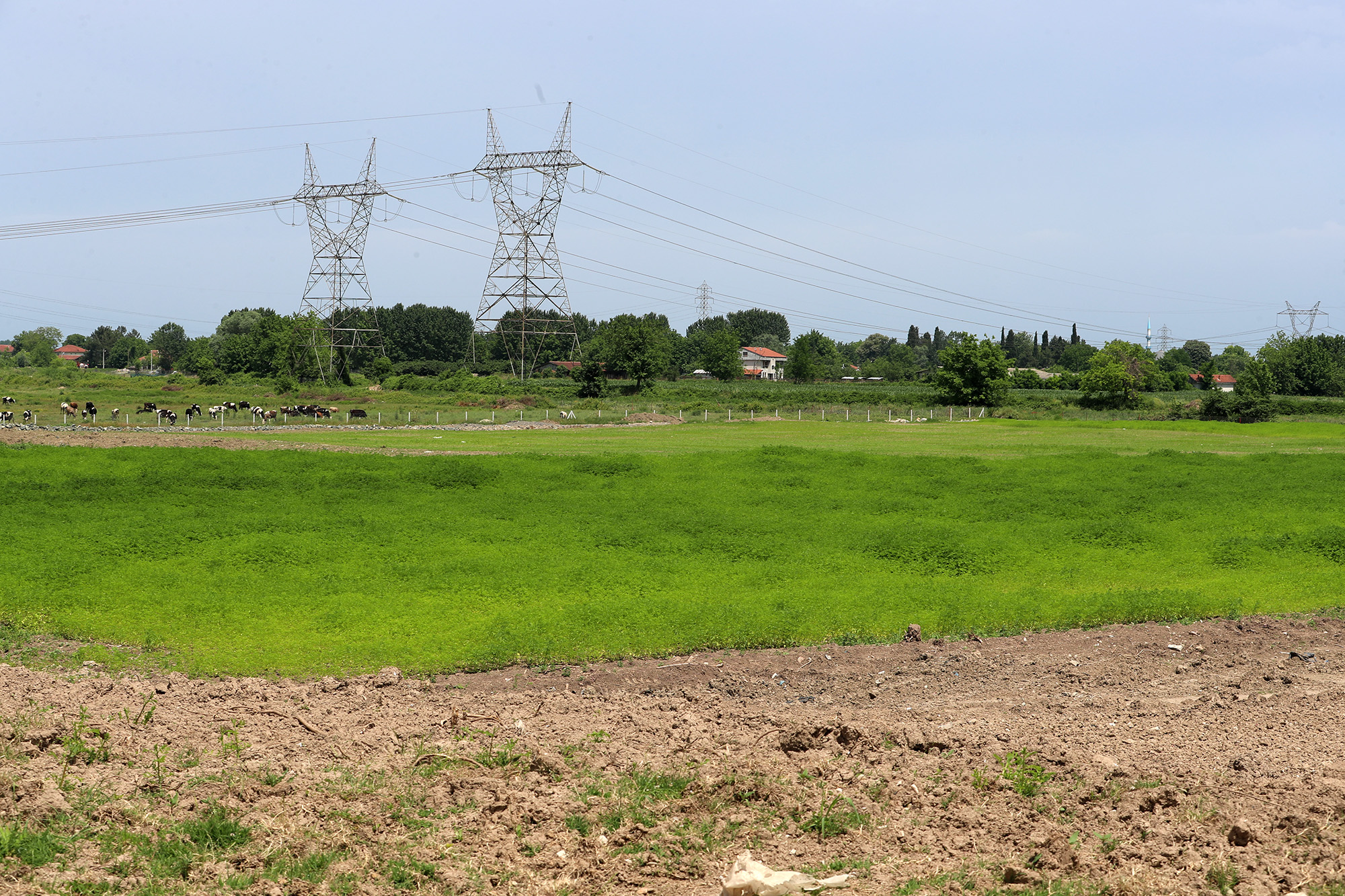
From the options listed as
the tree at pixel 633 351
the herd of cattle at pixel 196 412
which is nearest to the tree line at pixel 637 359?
the tree at pixel 633 351

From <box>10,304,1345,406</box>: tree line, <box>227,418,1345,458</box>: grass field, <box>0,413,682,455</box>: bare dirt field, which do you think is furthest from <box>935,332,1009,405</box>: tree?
<box>0,413,682,455</box>: bare dirt field

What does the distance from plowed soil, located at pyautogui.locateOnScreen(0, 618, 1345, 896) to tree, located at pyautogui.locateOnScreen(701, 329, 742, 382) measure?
152m

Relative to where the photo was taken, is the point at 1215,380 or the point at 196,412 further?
the point at 1215,380

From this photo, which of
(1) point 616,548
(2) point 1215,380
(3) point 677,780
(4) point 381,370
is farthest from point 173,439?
(2) point 1215,380

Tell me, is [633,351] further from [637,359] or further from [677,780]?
[677,780]

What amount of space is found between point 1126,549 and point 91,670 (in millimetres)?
20127

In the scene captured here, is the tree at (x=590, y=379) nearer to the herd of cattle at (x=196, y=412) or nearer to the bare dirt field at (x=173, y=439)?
the herd of cattle at (x=196, y=412)

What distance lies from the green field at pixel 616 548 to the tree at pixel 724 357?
130 metres

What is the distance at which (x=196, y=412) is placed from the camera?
77.5 m

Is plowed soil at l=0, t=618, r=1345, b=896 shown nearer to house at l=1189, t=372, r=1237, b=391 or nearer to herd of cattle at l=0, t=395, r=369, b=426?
herd of cattle at l=0, t=395, r=369, b=426

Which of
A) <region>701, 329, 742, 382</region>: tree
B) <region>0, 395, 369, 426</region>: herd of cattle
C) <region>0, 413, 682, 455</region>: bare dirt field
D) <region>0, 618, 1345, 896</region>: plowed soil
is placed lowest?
<region>0, 618, 1345, 896</region>: plowed soil

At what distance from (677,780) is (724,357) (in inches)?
6187

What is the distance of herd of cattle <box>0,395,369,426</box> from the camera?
6619 centimetres

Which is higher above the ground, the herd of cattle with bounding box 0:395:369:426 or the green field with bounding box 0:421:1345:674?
the herd of cattle with bounding box 0:395:369:426
